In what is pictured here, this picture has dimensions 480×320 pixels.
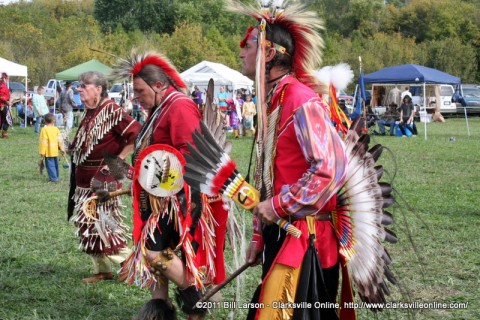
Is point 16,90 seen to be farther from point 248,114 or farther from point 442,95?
point 442,95

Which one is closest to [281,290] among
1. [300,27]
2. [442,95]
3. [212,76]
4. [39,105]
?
[300,27]

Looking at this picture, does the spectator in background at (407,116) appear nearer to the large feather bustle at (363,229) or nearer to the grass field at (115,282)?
the grass field at (115,282)

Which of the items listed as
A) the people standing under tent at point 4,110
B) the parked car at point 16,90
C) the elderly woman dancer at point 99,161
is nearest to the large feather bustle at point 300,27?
the elderly woman dancer at point 99,161

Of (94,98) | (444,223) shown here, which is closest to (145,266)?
(94,98)

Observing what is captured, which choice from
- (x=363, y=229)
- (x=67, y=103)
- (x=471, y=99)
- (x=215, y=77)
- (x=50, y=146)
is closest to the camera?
(x=363, y=229)

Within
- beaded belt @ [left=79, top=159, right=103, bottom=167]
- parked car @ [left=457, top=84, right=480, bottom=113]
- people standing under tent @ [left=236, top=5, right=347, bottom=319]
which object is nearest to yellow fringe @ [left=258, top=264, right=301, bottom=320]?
people standing under tent @ [left=236, top=5, right=347, bottom=319]

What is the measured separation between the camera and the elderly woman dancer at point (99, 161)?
553 cm

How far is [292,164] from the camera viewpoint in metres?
2.93

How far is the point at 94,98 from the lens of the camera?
5.62m

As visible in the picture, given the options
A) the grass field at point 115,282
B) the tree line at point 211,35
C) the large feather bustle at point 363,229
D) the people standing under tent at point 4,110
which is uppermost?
the tree line at point 211,35

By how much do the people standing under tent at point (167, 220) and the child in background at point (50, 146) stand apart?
270 inches

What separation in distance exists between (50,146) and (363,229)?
8.68 meters

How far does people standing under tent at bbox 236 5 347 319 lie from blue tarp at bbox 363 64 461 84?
18711 millimetres

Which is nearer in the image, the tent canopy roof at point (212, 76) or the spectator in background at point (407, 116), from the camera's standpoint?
the spectator in background at point (407, 116)
